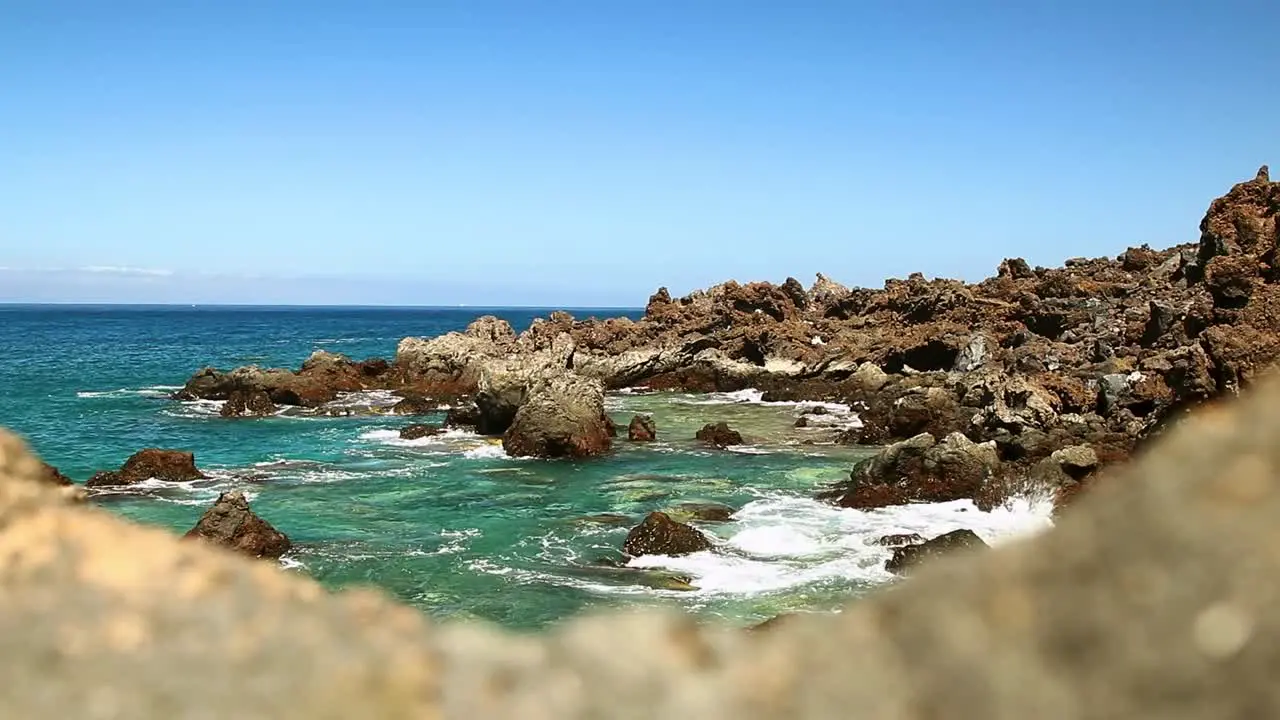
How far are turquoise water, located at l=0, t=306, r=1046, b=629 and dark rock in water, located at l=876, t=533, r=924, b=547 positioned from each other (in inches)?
15.7

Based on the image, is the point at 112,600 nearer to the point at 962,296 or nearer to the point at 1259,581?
the point at 1259,581

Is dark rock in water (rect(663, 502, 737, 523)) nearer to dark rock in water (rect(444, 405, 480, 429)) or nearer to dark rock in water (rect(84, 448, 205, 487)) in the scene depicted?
dark rock in water (rect(84, 448, 205, 487))

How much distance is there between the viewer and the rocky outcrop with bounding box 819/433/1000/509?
2338 cm

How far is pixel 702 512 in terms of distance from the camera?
75.2ft

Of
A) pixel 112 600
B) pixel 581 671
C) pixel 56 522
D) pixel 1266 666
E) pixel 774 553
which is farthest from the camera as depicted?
pixel 774 553

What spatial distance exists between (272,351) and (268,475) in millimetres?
72049

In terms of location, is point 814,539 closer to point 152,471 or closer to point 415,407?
point 152,471

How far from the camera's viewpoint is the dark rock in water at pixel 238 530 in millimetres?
19062

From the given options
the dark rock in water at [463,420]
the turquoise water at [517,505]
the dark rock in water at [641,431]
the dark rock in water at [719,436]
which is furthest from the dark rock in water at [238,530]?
the dark rock in water at [463,420]

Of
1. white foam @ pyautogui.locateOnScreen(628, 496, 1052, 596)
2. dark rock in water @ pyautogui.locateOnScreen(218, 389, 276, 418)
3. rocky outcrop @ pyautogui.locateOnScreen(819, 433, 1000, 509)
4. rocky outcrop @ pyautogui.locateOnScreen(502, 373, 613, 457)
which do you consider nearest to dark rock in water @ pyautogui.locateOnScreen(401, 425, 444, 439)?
rocky outcrop @ pyautogui.locateOnScreen(502, 373, 613, 457)

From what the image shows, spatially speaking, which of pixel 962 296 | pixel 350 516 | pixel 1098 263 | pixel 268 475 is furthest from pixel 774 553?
pixel 1098 263

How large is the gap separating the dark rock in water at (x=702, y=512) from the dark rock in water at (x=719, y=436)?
979 centimetres

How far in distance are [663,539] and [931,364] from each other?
32167 mm

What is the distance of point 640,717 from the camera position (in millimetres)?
1628
